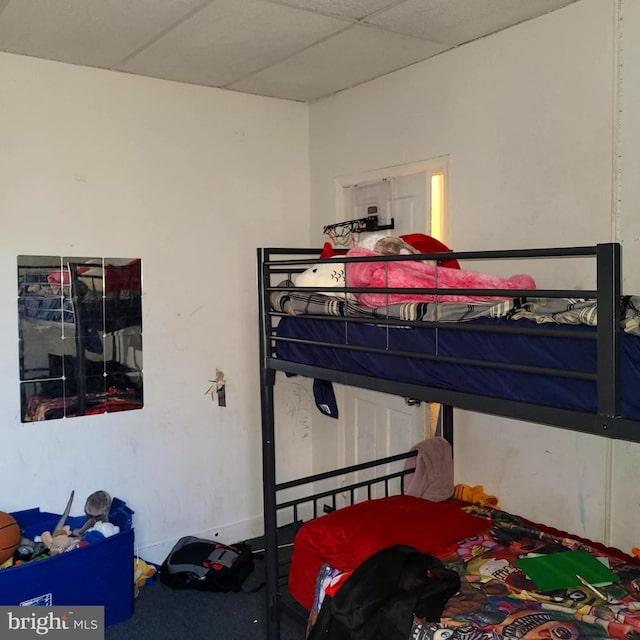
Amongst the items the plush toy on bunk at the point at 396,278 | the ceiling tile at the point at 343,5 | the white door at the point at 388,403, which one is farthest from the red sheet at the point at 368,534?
the ceiling tile at the point at 343,5

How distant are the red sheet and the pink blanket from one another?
0.85 metres

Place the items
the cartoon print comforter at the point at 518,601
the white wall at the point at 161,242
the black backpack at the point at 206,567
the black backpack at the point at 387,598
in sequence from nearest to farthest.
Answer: the cartoon print comforter at the point at 518,601
the black backpack at the point at 387,598
the white wall at the point at 161,242
the black backpack at the point at 206,567

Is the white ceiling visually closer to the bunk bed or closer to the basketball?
the bunk bed

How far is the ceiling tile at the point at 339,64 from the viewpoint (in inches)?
112

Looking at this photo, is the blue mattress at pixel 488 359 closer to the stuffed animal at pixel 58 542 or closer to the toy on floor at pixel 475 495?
the toy on floor at pixel 475 495

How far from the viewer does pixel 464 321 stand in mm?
1872

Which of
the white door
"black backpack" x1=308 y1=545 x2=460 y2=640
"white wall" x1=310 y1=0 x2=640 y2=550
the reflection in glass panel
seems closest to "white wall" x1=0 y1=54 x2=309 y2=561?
the reflection in glass panel

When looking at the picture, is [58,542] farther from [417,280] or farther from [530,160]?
[530,160]

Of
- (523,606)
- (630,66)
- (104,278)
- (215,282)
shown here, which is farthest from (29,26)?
(523,606)

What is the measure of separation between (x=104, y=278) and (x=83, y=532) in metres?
1.16

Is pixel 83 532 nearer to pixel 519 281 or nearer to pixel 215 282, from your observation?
pixel 215 282

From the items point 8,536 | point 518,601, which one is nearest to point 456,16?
point 518,601

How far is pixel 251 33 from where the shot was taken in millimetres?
→ 2758

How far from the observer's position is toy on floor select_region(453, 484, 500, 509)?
2908 millimetres
